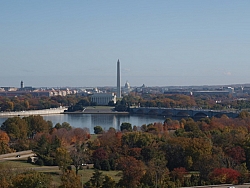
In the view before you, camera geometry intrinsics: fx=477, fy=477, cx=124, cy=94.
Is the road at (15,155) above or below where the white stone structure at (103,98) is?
below

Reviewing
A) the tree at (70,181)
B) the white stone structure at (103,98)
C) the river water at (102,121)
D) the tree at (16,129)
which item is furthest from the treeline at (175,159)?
the white stone structure at (103,98)

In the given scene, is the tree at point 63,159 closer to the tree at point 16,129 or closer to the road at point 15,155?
the road at point 15,155

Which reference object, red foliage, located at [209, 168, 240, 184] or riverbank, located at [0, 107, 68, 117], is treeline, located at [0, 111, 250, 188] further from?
riverbank, located at [0, 107, 68, 117]

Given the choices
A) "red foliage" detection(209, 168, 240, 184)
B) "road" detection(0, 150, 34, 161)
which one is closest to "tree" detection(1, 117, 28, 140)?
"road" detection(0, 150, 34, 161)

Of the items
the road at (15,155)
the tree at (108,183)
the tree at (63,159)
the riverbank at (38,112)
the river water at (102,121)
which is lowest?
the river water at (102,121)

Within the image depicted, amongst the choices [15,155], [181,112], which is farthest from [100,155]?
[181,112]

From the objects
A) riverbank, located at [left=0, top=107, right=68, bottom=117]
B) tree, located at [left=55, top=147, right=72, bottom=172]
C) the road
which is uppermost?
tree, located at [left=55, top=147, right=72, bottom=172]

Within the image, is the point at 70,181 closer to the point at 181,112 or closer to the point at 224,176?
the point at 224,176

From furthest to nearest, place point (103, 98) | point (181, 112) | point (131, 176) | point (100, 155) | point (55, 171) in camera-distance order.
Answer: point (103, 98) → point (181, 112) → point (100, 155) → point (55, 171) → point (131, 176)

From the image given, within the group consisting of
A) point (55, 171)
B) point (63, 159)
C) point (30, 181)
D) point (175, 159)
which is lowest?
point (55, 171)
